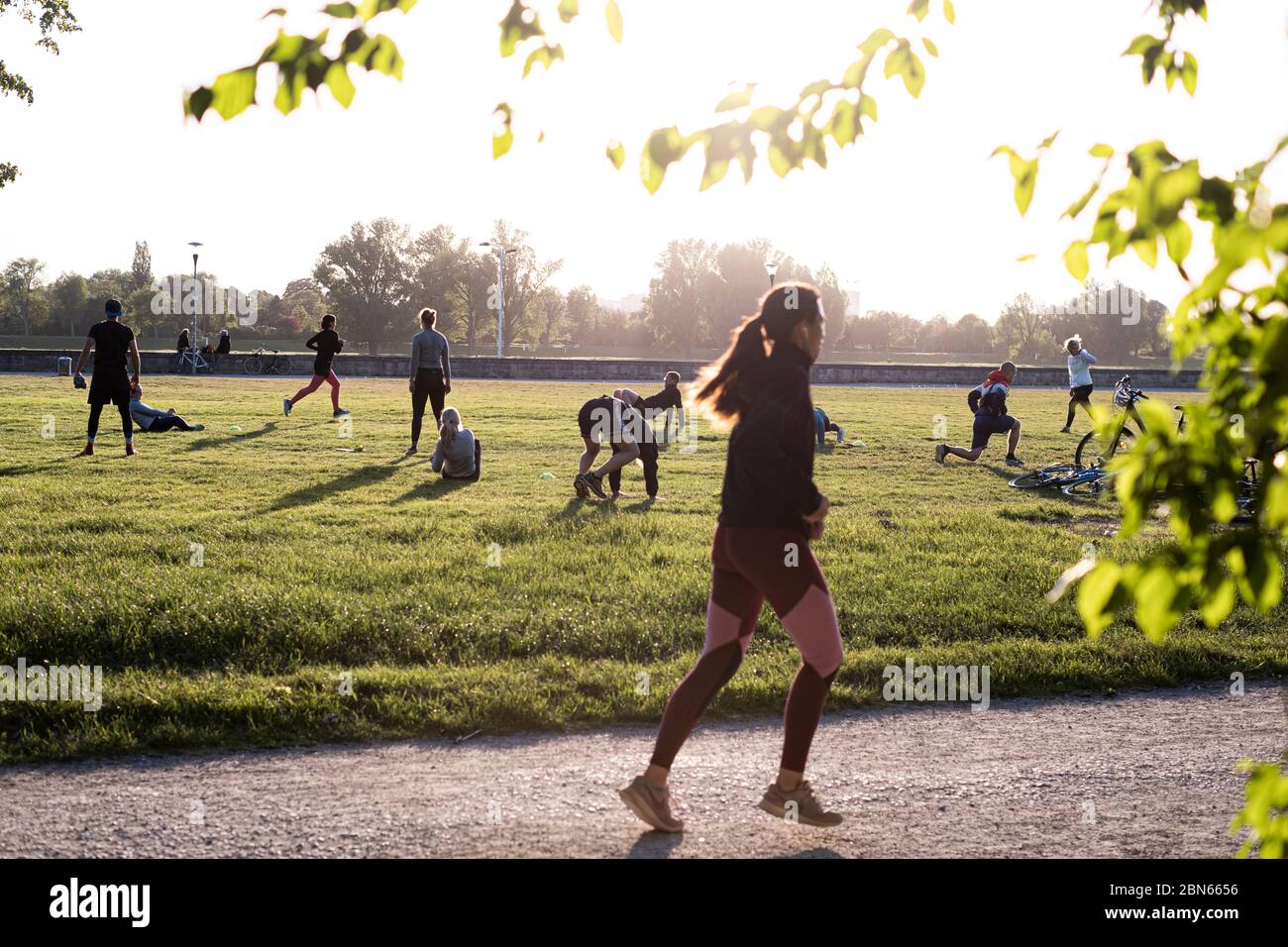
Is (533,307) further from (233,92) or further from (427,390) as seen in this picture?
(233,92)

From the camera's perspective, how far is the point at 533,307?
272ft

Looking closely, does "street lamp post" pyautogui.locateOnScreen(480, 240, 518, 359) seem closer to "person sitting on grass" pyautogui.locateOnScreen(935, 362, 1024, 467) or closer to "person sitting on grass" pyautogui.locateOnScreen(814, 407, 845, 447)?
"person sitting on grass" pyautogui.locateOnScreen(814, 407, 845, 447)

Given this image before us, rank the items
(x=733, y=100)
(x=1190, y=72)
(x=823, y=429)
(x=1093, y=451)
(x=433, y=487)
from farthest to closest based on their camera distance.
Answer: (x=823, y=429), (x=1093, y=451), (x=433, y=487), (x=1190, y=72), (x=733, y=100)

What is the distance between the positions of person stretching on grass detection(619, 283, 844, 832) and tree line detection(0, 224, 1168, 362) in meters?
70.5

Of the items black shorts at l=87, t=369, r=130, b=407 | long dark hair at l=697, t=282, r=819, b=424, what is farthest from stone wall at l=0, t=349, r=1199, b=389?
long dark hair at l=697, t=282, r=819, b=424

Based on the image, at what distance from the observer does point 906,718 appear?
566cm

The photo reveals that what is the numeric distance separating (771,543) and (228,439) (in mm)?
14626

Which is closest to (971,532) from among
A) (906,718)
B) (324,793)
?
(906,718)

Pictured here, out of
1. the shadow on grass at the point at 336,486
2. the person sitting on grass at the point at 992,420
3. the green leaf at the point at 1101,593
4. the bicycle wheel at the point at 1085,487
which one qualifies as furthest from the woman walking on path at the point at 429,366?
the green leaf at the point at 1101,593

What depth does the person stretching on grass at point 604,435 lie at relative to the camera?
37.3 feet

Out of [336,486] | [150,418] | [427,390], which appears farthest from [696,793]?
[150,418]

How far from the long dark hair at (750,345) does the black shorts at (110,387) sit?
11702 millimetres

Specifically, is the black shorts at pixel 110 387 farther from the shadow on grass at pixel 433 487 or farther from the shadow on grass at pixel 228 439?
the shadow on grass at pixel 433 487

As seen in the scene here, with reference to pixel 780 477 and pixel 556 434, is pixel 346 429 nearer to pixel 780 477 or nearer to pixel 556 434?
pixel 556 434
